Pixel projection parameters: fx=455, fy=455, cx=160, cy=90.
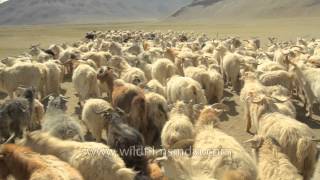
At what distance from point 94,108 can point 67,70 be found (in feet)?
29.1

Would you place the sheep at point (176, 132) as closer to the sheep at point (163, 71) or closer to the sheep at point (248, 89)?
the sheep at point (248, 89)

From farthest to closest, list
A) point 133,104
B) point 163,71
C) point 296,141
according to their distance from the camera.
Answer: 1. point 163,71
2. point 133,104
3. point 296,141

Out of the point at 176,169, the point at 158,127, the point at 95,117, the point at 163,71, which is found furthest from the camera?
the point at 163,71

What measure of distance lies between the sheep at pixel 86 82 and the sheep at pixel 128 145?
440 cm

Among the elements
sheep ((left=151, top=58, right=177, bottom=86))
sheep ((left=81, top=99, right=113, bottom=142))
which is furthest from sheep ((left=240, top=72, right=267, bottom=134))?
sheep ((left=81, top=99, right=113, bottom=142))

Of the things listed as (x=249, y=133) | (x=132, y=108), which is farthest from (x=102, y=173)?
(x=249, y=133)

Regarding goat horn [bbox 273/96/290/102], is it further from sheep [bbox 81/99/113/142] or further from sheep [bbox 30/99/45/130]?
sheep [bbox 30/99/45/130]

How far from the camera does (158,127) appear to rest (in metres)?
8.41

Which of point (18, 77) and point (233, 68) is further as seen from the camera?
point (233, 68)

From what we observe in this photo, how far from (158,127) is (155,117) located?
0.63 ft

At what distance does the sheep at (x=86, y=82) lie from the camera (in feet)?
36.1

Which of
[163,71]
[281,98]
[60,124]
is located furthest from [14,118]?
[281,98]

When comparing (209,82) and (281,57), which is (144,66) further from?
(281,57)

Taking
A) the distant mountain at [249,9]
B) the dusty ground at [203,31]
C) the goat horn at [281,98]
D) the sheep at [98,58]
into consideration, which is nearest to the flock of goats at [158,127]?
the goat horn at [281,98]
